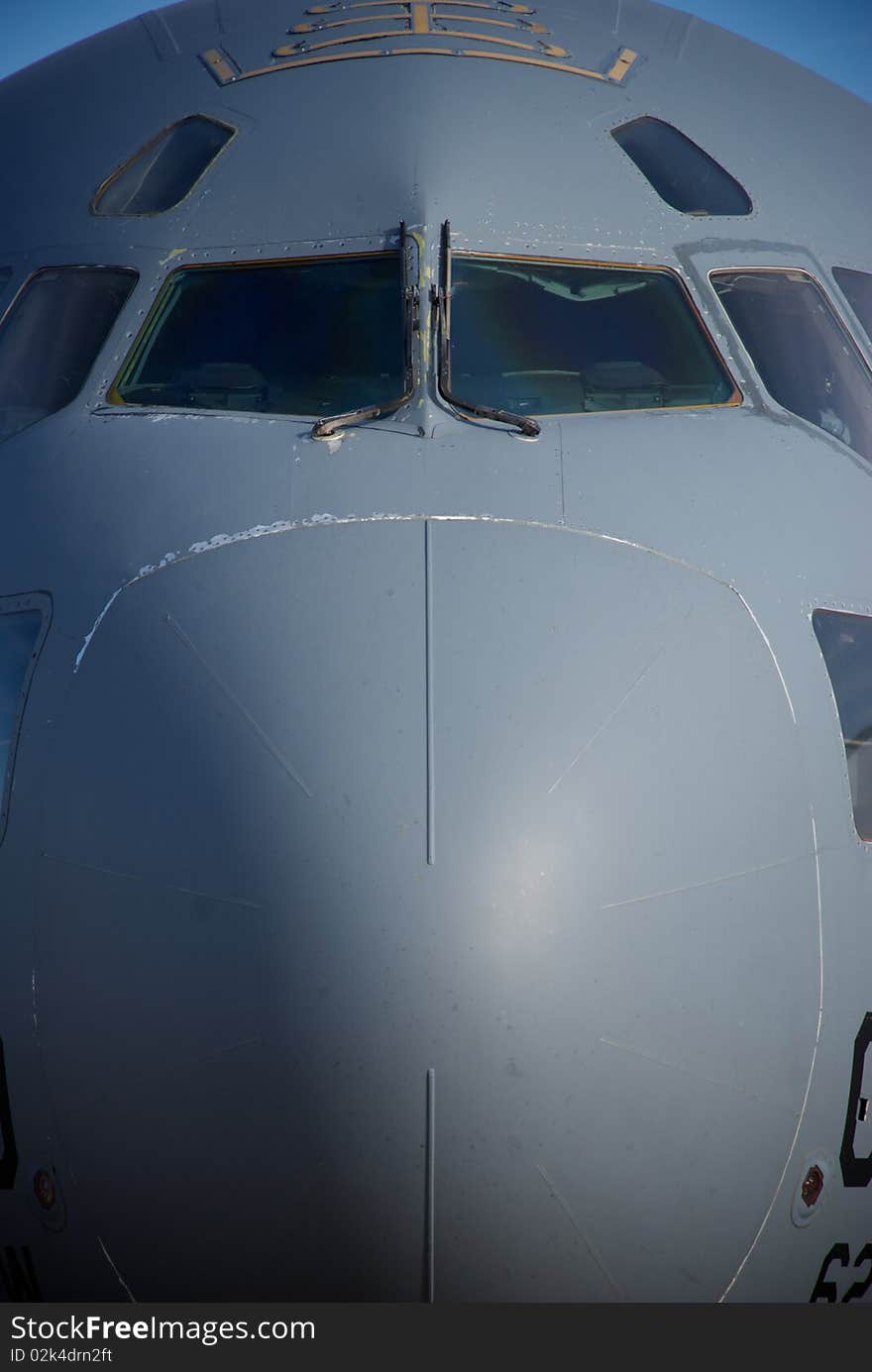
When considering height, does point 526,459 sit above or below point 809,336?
below

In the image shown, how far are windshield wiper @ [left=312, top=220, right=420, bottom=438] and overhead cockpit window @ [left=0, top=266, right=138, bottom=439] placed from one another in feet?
3.07

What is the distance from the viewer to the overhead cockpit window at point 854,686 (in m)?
4.26

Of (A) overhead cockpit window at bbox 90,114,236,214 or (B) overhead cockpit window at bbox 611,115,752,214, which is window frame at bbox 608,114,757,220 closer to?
(B) overhead cockpit window at bbox 611,115,752,214

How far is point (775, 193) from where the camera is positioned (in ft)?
18.1

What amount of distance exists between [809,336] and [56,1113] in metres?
3.48

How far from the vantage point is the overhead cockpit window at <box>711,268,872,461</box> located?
16.5ft

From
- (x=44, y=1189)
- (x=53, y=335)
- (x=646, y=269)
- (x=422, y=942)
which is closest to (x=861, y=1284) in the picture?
(x=422, y=942)

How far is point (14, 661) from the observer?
4348 millimetres

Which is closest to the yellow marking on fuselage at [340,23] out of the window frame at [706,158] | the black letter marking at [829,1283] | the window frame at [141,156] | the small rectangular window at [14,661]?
the window frame at [141,156]

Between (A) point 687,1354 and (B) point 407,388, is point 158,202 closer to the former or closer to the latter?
(B) point 407,388

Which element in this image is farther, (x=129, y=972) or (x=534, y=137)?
(x=534, y=137)

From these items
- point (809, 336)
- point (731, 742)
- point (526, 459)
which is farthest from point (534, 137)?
point (731, 742)

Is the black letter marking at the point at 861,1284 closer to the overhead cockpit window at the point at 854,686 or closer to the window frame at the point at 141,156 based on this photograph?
the overhead cockpit window at the point at 854,686

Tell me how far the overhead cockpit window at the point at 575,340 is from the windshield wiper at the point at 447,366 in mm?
58
